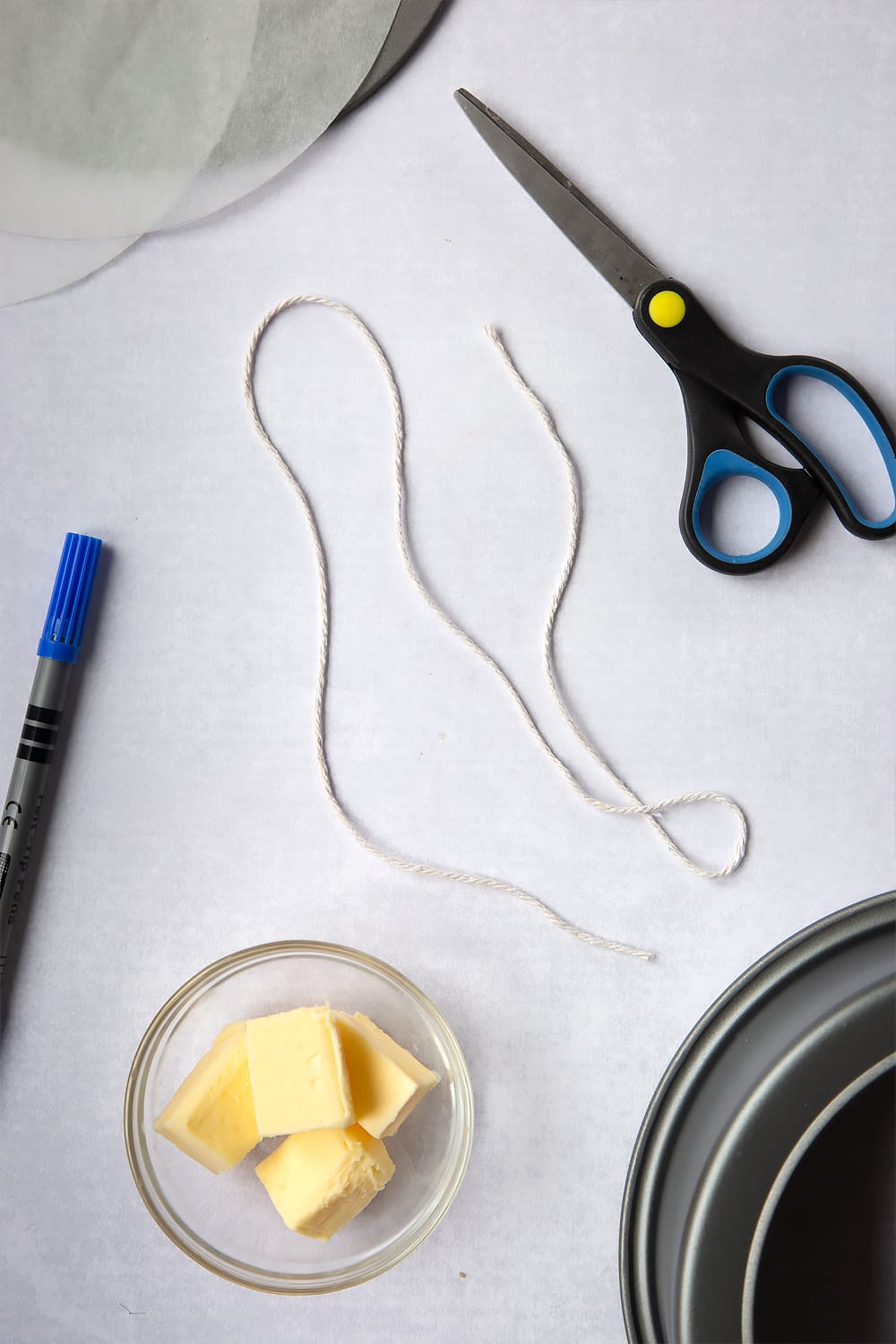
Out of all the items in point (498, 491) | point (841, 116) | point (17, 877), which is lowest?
point (17, 877)

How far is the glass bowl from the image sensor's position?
0.63 m

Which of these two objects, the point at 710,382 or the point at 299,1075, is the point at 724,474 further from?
the point at 299,1075

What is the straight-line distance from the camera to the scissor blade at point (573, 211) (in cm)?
65

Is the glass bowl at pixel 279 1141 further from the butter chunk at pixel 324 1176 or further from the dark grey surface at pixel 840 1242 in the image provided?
the dark grey surface at pixel 840 1242

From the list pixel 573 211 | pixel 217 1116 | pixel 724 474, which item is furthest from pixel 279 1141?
pixel 573 211

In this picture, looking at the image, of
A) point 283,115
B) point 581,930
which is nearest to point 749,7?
point 283,115

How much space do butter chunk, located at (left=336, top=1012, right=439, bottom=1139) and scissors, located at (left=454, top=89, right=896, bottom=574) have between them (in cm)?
35

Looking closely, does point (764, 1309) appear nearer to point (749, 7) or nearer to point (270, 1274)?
point (270, 1274)

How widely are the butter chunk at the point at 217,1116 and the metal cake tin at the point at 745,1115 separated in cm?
23

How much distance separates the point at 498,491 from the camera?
0.68m

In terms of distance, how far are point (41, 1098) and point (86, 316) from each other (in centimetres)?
51

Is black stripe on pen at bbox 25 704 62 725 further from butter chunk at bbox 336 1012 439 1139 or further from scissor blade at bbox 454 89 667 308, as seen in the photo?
scissor blade at bbox 454 89 667 308

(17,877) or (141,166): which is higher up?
(141,166)

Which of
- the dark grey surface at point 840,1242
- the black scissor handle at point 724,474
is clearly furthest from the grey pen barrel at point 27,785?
the dark grey surface at point 840,1242
